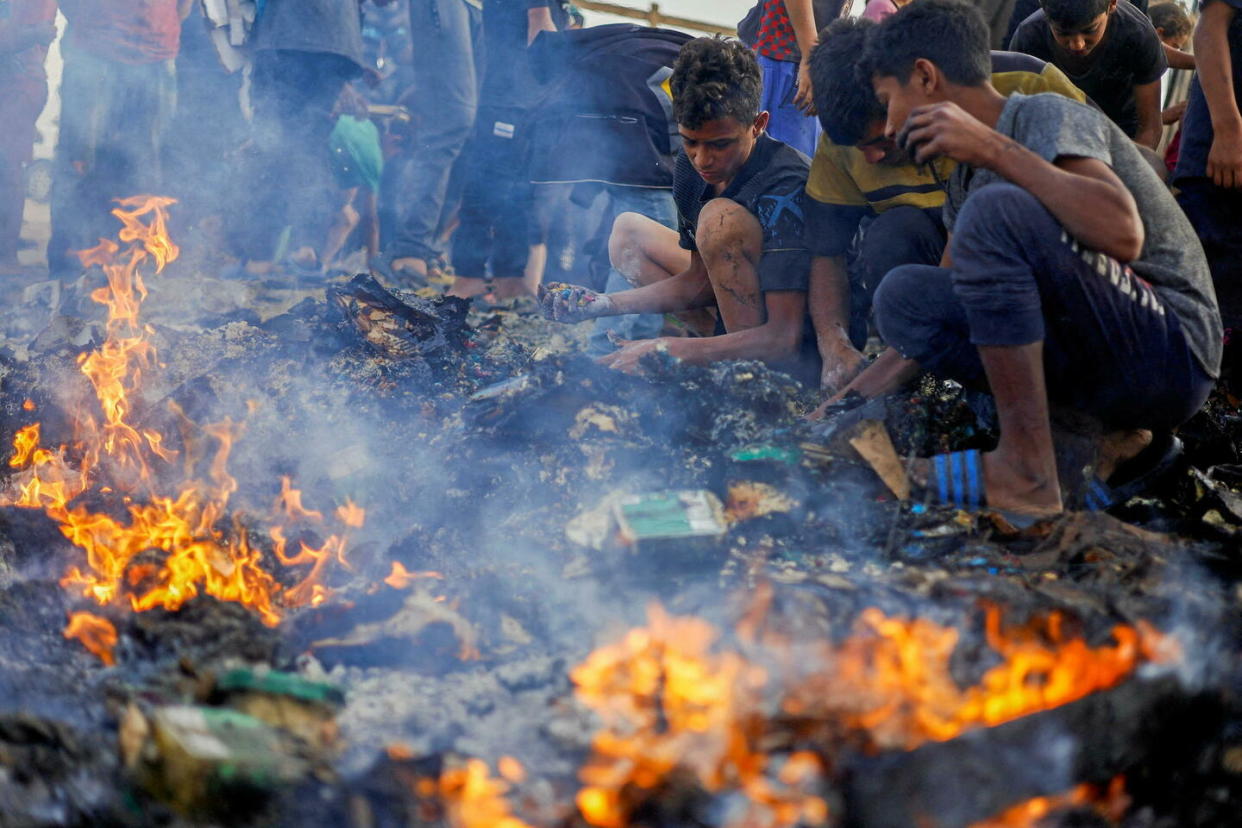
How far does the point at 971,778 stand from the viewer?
178cm

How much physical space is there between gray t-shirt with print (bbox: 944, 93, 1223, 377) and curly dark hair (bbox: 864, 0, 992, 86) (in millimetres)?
174

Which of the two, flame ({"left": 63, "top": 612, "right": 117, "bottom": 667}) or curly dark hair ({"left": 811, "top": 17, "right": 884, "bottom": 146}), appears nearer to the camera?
flame ({"left": 63, "top": 612, "right": 117, "bottom": 667})

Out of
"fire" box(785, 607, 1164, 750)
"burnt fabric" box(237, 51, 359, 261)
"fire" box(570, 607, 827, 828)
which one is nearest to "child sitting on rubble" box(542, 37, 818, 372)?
"fire" box(570, 607, 827, 828)

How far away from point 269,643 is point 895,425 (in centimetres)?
209

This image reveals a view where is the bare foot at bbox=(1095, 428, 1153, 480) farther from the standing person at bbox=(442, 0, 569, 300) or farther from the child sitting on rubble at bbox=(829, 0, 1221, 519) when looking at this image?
the standing person at bbox=(442, 0, 569, 300)

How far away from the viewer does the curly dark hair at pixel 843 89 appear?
3508 millimetres

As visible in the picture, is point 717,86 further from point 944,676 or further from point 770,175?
point 944,676

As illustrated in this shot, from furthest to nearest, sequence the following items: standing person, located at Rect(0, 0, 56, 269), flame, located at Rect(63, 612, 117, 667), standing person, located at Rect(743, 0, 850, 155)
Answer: standing person, located at Rect(0, 0, 56, 269) → standing person, located at Rect(743, 0, 850, 155) → flame, located at Rect(63, 612, 117, 667)

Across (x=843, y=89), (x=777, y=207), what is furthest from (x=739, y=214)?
(x=843, y=89)

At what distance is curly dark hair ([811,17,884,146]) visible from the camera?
3.51m

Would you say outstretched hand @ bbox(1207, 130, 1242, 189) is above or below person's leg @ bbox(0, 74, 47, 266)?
above

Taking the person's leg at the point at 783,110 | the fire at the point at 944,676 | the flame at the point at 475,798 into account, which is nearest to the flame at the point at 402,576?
the flame at the point at 475,798

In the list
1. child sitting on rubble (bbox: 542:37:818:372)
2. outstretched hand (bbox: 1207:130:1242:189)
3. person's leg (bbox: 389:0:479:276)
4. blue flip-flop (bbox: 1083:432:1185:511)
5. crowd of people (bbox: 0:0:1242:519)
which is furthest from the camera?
person's leg (bbox: 389:0:479:276)

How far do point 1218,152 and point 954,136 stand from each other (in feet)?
5.78
